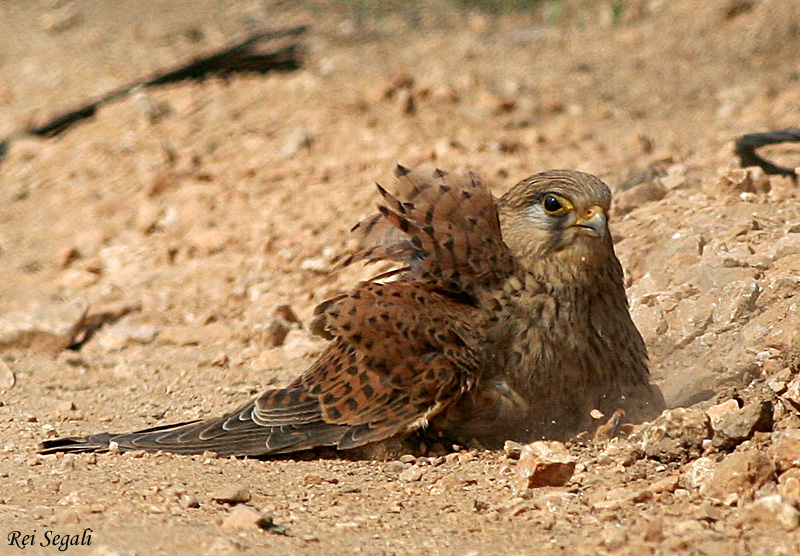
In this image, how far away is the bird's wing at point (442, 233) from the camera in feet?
14.9

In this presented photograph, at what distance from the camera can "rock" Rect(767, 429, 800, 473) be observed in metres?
3.47

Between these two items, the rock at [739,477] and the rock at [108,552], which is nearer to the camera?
the rock at [108,552]

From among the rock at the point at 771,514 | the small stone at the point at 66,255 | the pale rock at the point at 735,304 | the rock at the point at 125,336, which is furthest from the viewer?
the small stone at the point at 66,255

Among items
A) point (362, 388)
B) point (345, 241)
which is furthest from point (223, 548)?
point (345, 241)

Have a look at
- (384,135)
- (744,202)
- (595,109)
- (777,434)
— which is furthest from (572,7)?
(777,434)

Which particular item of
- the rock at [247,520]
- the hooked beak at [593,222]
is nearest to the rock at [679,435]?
the hooked beak at [593,222]

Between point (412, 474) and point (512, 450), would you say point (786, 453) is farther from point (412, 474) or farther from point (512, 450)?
point (412, 474)

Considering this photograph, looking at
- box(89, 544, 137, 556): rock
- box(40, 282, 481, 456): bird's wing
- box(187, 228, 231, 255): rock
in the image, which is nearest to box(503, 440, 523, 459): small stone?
box(40, 282, 481, 456): bird's wing

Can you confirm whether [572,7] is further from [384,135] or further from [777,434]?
[777,434]

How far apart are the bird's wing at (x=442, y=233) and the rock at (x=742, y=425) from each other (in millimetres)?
1015

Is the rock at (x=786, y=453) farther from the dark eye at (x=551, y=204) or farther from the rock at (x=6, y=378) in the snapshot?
the rock at (x=6, y=378)

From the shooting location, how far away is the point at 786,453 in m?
3.49

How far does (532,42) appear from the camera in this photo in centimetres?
980

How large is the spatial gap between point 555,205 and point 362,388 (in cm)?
95
